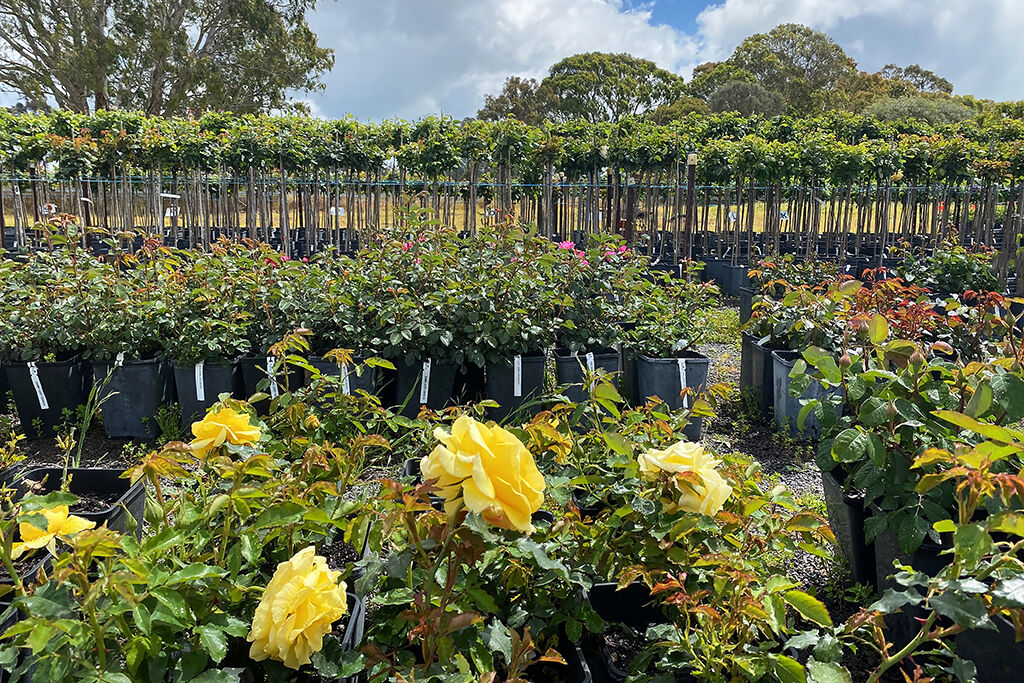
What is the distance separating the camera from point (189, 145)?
9.63 meters

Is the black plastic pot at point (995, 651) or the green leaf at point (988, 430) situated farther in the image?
the black plastic pot at point (995, 651)

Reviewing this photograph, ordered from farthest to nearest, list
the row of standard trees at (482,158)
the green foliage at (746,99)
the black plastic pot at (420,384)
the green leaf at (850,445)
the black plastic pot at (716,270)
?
the green foliage at (746,99) < the black plastic pot at (716,270) < the row of standard trees at (482,158) < the black plastic pot at (420,384) < the green leaf at (850,445)

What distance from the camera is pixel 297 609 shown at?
1062 millimetres

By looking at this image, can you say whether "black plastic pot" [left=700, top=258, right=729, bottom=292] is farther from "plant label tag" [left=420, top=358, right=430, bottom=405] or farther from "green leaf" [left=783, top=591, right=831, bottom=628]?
"green leaf" [left=783, top=591, right=831, bottom=628]

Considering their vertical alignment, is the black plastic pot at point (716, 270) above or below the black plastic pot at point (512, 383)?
above

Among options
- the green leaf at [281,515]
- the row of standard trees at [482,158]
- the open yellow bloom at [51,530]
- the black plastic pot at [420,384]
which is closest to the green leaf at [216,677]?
the green leaf at [281,515]

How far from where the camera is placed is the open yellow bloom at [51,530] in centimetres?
124

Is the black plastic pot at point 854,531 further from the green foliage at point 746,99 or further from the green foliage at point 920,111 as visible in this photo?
the green foliage at point 746,99

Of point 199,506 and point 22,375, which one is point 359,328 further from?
point 199,506

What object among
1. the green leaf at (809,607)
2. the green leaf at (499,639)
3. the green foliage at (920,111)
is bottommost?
the green leaf at (499,639)

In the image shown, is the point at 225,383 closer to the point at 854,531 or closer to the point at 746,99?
the point at 854,531

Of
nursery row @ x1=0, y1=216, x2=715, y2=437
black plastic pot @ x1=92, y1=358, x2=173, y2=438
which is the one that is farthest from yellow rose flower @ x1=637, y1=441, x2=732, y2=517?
black plastic pot @ x1=92, y1=358, x2=173, y2=438

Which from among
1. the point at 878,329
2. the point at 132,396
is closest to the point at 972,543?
the point at 878,329

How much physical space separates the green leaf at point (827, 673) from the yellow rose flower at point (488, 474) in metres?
0.58
